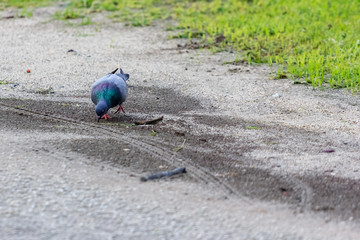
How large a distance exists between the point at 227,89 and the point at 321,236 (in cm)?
315

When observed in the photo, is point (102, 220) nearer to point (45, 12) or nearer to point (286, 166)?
point (286, 166)

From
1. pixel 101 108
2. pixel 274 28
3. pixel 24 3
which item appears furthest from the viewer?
pixel 24 3

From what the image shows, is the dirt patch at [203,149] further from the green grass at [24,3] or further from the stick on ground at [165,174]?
the green grass at [24,3]

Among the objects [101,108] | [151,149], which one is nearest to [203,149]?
[151,149]

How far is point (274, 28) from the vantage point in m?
8.41

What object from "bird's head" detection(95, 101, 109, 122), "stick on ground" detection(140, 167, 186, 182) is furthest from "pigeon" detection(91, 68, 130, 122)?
"stick on ground" detection(140, 167, 186, 182)

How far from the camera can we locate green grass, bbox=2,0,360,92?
21.4ft

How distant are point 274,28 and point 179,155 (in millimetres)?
4789

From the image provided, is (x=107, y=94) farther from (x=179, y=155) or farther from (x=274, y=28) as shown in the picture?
(x=274, y=28)

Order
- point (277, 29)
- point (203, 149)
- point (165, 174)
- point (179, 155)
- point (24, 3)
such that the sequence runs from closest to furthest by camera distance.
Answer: point (165, 174)
point (179, 155)
point (203, 149)
point (277, 29)
point (24, 3)

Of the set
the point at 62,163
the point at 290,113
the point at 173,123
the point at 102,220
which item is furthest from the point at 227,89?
the point at 102,220

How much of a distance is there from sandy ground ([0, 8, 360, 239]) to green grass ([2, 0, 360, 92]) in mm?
377

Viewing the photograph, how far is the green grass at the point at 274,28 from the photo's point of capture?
21.4 feet

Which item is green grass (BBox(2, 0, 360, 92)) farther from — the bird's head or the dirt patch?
the bird's head
